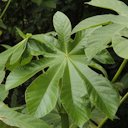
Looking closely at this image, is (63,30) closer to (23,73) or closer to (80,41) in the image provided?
(80,41)

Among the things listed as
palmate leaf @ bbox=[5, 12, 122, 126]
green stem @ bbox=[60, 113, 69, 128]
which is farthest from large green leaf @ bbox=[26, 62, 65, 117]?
green stem @ bbox=[60, 113, 69, 128]

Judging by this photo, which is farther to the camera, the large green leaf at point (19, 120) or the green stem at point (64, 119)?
the green stem at point (64, 119)

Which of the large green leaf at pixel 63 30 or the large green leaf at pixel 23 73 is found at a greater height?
the large green leaf at pixel 63 30

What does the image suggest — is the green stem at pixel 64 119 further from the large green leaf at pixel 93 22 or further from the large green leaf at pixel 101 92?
the large green leaf at pixel 93 22

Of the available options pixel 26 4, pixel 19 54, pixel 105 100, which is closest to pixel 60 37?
pixel 19 54

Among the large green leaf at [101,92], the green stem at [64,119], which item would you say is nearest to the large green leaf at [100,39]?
the large green leaf at [101,92]

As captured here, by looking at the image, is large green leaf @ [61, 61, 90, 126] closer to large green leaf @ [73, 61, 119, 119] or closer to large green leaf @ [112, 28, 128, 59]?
large green leaf @ [73, 61, 119, 119]
